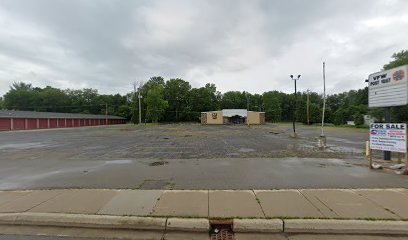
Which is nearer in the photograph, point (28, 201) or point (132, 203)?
point (132, 203)

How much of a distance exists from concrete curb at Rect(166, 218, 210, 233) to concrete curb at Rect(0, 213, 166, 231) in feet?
0.50

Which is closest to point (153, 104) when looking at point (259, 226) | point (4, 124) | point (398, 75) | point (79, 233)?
point (4, 124)

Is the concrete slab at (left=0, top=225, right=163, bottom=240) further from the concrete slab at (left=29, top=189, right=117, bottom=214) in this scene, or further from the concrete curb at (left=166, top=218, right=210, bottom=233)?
the concrete slab at (left=29, top=189, right=117, bottom=214)

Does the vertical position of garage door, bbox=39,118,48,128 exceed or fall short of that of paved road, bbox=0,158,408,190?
it exceeds it

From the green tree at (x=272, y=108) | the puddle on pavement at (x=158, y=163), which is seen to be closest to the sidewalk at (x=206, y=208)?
the puddle on pavement at (x=158, y=163)

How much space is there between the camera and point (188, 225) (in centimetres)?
416

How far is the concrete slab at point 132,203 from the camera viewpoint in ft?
15.2

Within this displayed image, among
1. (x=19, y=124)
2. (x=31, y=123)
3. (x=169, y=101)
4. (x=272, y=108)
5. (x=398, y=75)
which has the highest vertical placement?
(x=169, y=101)

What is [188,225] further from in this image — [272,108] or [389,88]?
[272,108]

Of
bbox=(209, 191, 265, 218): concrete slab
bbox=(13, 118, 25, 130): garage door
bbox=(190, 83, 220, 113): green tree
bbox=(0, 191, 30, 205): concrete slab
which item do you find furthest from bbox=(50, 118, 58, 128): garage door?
bbox=(209, 191, 265, 218): concrete slab

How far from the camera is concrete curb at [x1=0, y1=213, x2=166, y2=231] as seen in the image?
13.9ft

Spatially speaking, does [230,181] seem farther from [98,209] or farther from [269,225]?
[98,209]

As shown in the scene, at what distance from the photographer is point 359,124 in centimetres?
4928

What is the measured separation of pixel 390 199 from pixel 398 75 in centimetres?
604
